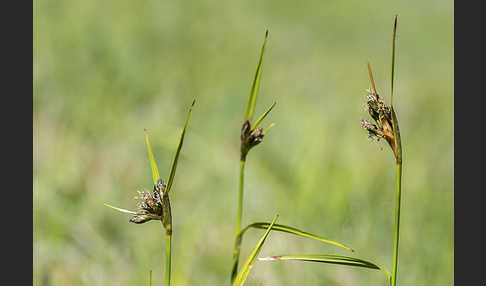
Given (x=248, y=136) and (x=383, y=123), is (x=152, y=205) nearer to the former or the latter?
(x=248, y=136)

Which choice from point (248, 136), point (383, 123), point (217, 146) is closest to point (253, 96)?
point (248, 136)

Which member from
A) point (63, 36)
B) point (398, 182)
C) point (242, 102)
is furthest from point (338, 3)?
point (398, 182)

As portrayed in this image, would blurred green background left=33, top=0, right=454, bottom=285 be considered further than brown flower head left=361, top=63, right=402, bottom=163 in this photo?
Yes

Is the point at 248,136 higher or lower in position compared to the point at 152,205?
higher

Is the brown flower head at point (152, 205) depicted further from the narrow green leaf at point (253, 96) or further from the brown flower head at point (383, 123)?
the brown flower head at point (383, 123)

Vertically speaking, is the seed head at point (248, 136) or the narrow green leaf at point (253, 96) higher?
the narrow green leaf at point (253, 96)

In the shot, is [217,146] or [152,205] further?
[217,146]

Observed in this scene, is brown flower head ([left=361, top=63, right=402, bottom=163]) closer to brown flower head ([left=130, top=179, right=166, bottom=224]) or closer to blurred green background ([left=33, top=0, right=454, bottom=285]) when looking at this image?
brown flower head ([left=130, top=179, right=166, bottom=224])

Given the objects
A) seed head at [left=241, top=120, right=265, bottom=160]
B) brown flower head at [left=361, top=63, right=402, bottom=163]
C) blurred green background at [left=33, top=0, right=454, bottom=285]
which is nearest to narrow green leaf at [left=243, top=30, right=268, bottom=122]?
seed head at [left=241, top=120, right=265, bottom=160]

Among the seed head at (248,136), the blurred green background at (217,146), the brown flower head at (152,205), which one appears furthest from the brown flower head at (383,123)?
the blurred green background at (217,146)

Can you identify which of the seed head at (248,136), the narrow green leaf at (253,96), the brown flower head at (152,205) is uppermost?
the narrow green leaf at (253,96)
